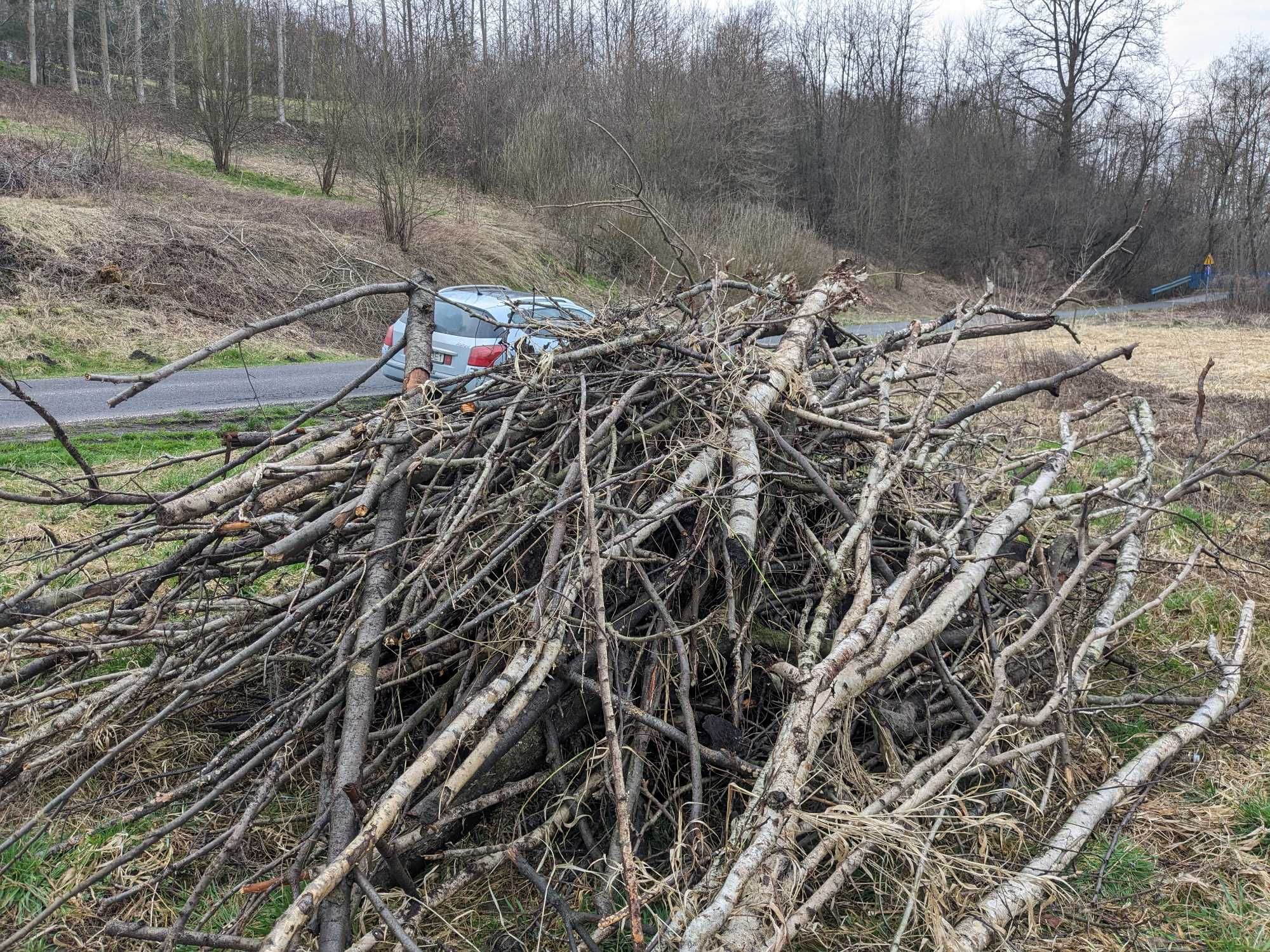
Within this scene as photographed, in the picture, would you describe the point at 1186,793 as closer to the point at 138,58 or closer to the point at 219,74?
the point at 219,74

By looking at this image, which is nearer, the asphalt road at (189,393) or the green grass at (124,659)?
the green grass at (124,659)

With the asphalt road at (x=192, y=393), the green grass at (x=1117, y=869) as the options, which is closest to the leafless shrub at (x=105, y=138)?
the asphalt road at (x=192, y=393)

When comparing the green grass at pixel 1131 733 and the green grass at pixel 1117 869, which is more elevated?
the green grass at pixel 1131 733

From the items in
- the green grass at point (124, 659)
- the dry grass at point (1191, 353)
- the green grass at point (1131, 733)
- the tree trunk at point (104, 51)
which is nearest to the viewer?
the green grass at point (1131, 733)

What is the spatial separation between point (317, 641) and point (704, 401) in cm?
171

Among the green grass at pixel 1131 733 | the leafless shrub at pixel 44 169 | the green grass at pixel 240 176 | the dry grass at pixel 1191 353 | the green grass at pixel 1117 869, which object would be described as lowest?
the green grass at pixel 1117 869

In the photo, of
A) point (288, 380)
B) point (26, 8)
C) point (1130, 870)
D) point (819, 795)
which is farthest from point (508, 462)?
point (26, 8)

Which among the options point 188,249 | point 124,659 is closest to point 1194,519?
point 124,659

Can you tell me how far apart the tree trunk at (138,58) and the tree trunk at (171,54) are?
32.8 inches

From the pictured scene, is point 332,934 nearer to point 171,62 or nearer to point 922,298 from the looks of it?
point 171,62

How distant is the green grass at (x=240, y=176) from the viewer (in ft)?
78.0

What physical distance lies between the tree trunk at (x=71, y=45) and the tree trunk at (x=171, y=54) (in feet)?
12.5

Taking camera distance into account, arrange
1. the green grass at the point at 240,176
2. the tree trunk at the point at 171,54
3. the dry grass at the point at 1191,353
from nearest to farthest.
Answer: the dry grass at the point at 1191,353, the green grass at the point at 240,176, the tree trunk at the point at 171,54

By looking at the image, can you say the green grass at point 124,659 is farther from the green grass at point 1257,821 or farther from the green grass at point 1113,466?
the green grass at point 1113,466
